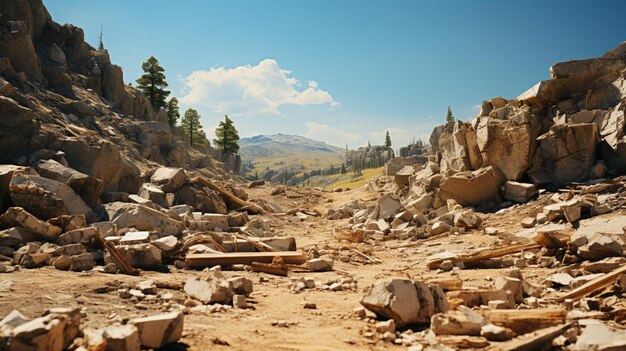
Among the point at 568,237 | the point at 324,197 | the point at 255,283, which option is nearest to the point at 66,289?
the point at 255,283

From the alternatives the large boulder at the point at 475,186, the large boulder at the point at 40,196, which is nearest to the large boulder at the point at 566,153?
the large boulder at the point at 475,186

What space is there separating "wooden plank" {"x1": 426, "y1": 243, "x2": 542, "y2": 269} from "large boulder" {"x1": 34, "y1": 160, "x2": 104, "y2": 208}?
11333 millimetres

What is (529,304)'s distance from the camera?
6195mm

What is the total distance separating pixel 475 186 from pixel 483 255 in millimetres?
9263

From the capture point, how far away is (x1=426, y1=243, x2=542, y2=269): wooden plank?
10148 millimetres

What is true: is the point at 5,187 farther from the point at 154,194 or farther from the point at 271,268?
the point at 271,268

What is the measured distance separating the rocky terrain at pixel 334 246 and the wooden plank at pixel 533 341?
2cm

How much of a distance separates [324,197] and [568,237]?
2931 centimetres

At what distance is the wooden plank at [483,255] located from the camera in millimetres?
10148

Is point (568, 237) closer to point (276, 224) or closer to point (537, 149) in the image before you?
Answer: point (537, 149)

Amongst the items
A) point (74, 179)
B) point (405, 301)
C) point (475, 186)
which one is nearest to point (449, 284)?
point (405, 301)

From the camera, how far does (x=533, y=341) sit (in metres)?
4.21

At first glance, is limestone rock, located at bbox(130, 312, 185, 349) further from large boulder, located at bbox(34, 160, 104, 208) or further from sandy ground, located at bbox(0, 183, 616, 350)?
large boulder, located at bbox(34, 160, 104, 208)

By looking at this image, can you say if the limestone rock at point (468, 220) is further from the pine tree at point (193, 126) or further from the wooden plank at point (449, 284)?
the pine tree at point (193, 126)
